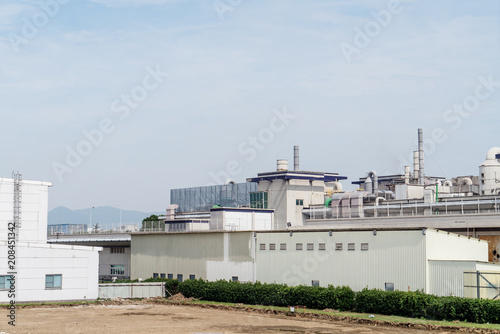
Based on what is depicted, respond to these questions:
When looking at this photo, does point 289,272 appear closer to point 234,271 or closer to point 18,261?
point 234,271

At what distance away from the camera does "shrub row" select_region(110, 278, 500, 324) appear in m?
40.2

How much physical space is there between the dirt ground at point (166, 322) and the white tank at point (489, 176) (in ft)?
124

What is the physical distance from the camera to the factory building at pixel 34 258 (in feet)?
170

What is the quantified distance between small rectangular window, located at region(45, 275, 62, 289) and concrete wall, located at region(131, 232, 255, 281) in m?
12.5

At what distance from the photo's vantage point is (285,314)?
47.4 metres

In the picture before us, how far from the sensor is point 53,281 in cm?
5391

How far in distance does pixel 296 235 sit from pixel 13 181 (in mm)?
26471

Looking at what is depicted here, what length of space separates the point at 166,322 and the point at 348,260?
14.7 meters

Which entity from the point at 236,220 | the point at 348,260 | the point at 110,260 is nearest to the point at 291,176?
the point at 236,220

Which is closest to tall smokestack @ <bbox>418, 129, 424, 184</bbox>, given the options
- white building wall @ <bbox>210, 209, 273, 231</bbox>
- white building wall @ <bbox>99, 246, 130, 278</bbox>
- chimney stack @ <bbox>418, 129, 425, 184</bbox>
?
chimney stack @ <bbox>418, 129, 425, 184</bbox>

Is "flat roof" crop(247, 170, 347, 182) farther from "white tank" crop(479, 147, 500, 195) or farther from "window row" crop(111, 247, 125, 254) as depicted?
"white tank" crop(479, 147, 500, 195)

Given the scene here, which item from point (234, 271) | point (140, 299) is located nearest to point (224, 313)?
point (234, 271)

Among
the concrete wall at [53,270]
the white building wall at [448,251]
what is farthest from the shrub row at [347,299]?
the concrete wall at [53,270]

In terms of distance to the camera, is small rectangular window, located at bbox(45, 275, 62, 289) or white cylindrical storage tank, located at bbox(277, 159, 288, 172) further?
white cylindrical storage tank, located at bbox(277, 159, 288, 172)
